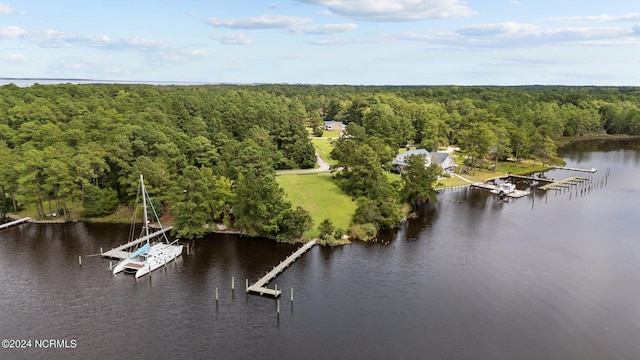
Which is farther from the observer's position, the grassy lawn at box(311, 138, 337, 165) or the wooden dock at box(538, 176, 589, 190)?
the grassy lawn at box(311, 138, 337, 165)

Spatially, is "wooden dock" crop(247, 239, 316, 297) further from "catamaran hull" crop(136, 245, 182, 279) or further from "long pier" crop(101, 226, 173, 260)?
"long pier" crop(101, 226, 173, 260)

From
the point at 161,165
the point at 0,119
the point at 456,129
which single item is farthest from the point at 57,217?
the point at 456,129

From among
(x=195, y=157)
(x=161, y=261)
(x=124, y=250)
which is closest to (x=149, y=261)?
(x=161, y=261)

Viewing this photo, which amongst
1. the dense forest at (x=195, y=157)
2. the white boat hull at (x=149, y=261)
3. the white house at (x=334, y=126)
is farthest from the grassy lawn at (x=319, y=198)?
the white house at (x=334, y=126)

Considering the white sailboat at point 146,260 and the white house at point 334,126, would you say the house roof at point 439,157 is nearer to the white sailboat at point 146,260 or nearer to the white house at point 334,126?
the white sailboat at point 146,260

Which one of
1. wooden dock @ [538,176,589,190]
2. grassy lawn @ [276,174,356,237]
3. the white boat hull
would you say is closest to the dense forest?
grassy lawn @ [276,174,356,237]

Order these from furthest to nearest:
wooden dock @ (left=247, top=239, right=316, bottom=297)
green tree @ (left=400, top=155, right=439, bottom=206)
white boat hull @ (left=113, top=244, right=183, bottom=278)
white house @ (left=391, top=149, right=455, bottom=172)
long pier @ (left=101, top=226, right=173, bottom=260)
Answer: white house @ (left=391, top=149, right=455, bottom=172) < green tree @ (left=400, top=155, right=439, bottom=206) < long pier @ (left=101, top=226, right=173, bottom=260) < white boat hull @ (left=113, top=244, right=183, bottom=278) < wooden dock @ (left=247, top=239, right=316, bottom=297)
